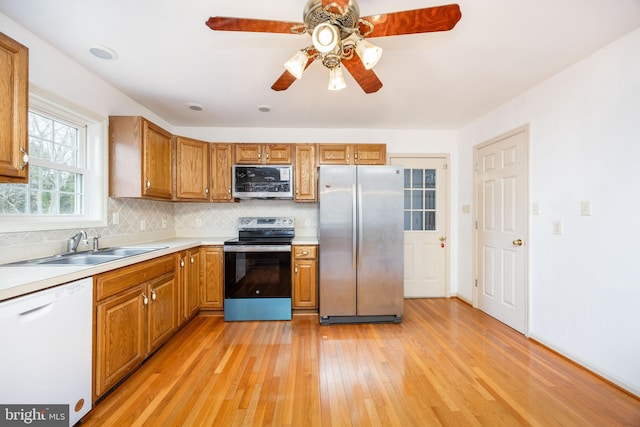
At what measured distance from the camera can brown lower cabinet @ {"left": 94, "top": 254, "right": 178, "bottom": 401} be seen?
1.55 m

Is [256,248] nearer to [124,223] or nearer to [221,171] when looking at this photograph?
[221,171]

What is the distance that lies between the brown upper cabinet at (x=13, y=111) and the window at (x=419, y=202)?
142 inches

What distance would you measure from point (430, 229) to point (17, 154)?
3.93m

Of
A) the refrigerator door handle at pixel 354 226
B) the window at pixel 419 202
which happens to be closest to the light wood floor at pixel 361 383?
the refrigerator door handle at pixel 354 226

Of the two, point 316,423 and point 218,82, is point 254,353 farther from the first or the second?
point 218,82

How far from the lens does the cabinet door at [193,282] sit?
2.68 m

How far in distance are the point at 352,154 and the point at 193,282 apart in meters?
2.42

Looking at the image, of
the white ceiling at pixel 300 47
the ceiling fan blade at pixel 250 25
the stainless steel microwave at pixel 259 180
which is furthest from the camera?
the stainless steel microwave at pixel 259 180

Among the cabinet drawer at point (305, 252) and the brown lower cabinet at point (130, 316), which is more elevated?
the cabinet drawer at point (305, 252)

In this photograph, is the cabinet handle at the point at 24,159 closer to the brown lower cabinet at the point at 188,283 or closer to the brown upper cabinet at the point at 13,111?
the brown upper cabinet at the point at 13,111

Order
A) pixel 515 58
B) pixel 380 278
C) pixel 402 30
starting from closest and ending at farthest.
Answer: pixel 402 30 → pixel 515 58 → pixel 380 278

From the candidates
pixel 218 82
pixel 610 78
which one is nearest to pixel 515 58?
pixel 610 78

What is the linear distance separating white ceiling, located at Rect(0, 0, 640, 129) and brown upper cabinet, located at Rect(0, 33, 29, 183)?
1.37ft

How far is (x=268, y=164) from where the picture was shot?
325 cm
